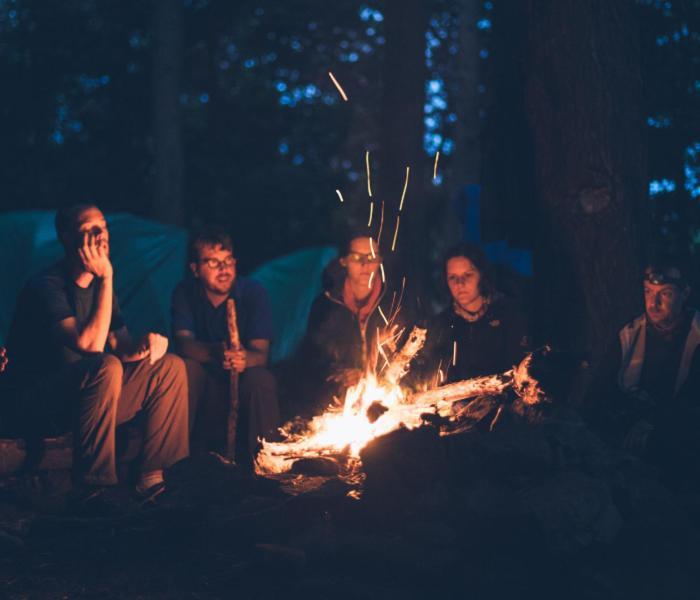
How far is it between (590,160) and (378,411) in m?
2.05

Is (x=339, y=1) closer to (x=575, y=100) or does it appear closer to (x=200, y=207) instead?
(x=200, y=207)

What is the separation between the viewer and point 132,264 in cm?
854

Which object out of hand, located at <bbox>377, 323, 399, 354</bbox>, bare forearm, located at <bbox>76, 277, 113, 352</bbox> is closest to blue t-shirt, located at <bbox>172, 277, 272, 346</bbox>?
hand, located at <bbox>377, 323, 399, 354</bbox>

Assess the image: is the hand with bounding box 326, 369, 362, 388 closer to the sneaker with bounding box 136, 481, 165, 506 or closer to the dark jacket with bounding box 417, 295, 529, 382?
the dark jacket with bounding box 417, 295, 529, 382

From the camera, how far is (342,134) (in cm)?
1838

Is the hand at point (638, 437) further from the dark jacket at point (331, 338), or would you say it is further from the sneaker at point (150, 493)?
the sneaker at point (150, 493)

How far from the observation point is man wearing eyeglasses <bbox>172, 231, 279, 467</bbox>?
547 centimetres

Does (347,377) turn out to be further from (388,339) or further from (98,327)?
(98,327)

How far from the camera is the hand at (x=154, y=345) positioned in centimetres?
504

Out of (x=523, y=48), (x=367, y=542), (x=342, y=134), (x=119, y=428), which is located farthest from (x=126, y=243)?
(x=342, y=134)

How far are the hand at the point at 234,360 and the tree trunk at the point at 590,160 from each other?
77.2 inches

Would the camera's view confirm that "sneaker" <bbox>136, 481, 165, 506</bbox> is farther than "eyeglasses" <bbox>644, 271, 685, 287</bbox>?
No

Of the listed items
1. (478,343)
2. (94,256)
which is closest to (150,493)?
(94,256)

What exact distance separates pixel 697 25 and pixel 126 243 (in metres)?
5.59
